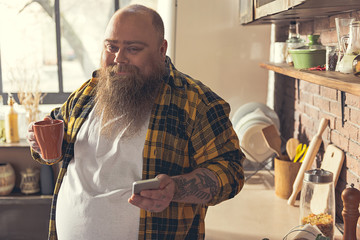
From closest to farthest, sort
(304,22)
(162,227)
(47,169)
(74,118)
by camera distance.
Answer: (162,227) < (74,118) < (304,22) < (47,169)

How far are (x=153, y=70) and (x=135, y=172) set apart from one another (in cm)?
33

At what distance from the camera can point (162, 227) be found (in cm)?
129

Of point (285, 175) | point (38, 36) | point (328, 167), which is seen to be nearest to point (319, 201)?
point (328, 167)

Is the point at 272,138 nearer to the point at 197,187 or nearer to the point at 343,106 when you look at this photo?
the point at 343,106

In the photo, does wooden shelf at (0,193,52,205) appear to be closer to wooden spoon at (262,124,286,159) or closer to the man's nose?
wooden spoon at (262,124,286,159)

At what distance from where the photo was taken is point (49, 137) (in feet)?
4.24

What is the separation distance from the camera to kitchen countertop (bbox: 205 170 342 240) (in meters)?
1.67

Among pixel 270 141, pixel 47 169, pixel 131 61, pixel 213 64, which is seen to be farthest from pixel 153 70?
pixel 47 169

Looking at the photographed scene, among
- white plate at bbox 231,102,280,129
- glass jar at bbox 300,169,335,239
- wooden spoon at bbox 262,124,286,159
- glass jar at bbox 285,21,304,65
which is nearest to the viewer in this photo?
glass jar at bbox 300,169,335,239

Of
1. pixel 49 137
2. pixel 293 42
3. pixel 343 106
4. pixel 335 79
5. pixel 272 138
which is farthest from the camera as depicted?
pixel 272 138

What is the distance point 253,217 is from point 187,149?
26.7 inches

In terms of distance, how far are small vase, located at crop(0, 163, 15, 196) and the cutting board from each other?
6.84 feet

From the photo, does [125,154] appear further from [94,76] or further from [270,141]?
[270,141]

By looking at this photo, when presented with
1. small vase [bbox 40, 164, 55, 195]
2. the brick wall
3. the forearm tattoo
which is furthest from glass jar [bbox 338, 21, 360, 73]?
small vase [bbox 40, 164, 55, 195]
